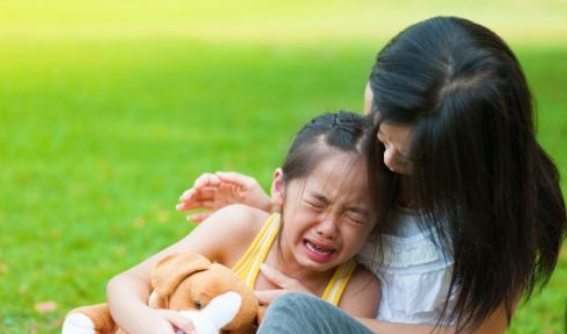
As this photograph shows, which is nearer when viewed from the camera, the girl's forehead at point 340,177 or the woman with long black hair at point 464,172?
the woman with long black hair at point 464,172

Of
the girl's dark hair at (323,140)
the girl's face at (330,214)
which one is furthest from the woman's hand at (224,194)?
the girl's face at (330,214)

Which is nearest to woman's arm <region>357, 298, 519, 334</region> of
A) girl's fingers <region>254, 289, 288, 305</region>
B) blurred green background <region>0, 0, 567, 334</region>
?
girl's fingers <region>254, 289, 288, 305</region>

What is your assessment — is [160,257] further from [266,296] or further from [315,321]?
[315,321]

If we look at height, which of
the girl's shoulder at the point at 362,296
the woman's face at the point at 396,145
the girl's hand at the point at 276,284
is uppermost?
the woman's face at the point at 396,145

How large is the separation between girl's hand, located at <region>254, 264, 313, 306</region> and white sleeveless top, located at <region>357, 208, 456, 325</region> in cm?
23

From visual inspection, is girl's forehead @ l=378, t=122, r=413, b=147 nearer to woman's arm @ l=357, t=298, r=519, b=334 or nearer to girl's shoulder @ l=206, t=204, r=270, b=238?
woman's arm @ l=357, t=298, r=519, b=334

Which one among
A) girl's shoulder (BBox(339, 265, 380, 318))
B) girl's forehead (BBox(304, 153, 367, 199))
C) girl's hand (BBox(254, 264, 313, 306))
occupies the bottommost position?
girl's shoulder (BBox(339, 265, 380, 318))

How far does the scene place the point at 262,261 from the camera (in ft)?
10.3

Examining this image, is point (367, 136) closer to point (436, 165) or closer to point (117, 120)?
point (436, 165)

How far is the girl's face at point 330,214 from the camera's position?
9.64ft

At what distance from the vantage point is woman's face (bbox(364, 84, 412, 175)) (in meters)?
2.59

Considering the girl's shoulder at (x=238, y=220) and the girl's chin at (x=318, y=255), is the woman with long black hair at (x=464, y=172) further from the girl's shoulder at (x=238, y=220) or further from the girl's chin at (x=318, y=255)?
the girl's shoulder at (x=238, y=220)

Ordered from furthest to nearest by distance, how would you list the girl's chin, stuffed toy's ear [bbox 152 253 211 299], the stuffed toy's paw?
1. the girl's chin
2. stuffed toy's ear [bbox 152 253 211 299]
3. the stuffed toy's paw

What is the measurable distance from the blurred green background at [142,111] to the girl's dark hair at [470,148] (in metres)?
1.93
